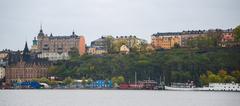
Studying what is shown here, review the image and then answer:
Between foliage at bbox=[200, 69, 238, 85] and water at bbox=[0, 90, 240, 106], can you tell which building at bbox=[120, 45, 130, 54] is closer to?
foliage at bbox=[200, 69, 238, 85]

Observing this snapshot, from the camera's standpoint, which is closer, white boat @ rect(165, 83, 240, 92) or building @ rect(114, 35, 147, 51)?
white boat @ rect(165, 83, 240, 92)

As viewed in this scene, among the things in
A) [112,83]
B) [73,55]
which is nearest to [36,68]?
[73,55]

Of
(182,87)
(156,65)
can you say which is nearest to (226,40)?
(156,65)

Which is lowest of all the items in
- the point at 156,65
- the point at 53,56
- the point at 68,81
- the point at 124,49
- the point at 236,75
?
the point at 68,81

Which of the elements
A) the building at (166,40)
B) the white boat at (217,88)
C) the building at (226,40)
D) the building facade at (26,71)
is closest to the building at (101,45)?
the building at (166,40)

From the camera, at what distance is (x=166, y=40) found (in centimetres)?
18112

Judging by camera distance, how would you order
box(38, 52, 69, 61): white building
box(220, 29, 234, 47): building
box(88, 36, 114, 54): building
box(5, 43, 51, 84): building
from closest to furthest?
box(220, 29, 234, 47): building
box(5, 43, 51, 84): building
box(38, 52, 69, 61): white building
box(88, 36, 114, 54): building

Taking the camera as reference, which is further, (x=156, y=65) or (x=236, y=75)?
(x=156, y=65)

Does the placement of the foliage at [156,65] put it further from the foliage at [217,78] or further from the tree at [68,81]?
the tree at [68,81]

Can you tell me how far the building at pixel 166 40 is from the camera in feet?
585

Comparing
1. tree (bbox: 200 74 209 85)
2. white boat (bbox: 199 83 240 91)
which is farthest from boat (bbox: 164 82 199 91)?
white boat (bbox: 199 83 240 91)

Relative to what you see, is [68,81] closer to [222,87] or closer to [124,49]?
[124,49]

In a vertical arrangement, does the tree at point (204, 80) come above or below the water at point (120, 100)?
above

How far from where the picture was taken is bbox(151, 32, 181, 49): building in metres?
178
